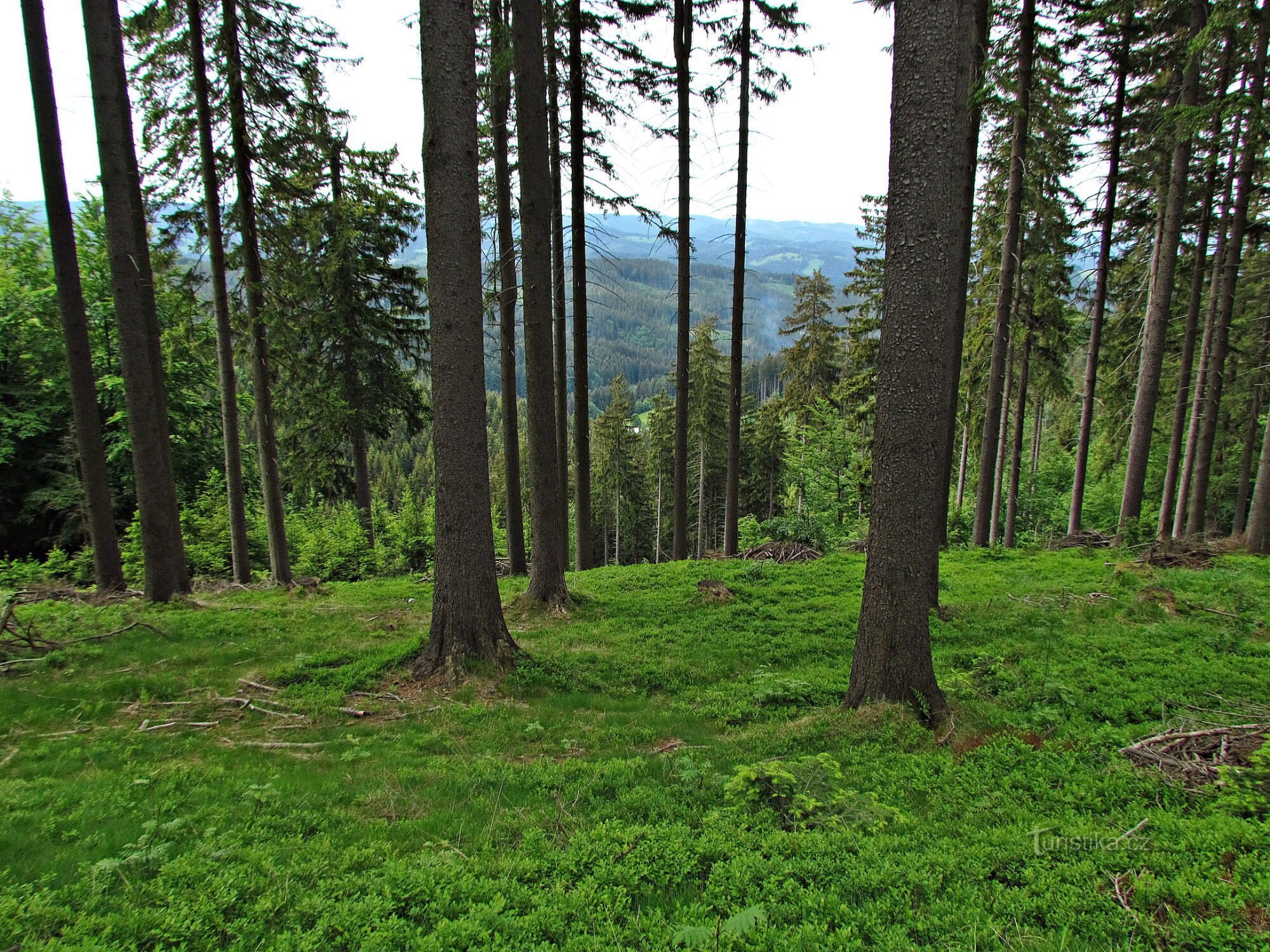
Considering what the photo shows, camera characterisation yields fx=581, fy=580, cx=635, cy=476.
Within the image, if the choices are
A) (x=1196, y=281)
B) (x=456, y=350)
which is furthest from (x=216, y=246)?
(x=1196, y=281)

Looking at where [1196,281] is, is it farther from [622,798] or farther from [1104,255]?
[622,798]

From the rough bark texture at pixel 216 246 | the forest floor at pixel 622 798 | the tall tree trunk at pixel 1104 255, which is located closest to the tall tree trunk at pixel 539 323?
the forest floor at pixel 622 798

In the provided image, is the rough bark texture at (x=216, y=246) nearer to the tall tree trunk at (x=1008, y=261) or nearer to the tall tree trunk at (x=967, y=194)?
the tall tree trunk at (x=967, y=194)

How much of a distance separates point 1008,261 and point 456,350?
40.5ft

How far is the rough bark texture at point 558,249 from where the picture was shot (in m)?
10.7

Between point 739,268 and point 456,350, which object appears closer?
point 456,350

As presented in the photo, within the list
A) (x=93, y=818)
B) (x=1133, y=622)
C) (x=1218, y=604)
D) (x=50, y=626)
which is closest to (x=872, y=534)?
(x=1133, y=622)

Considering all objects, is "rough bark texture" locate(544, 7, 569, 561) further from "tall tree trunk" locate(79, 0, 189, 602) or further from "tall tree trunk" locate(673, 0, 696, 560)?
"tall tree trunk" locate(79, 0, 189, 602)

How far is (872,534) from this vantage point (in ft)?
17.0

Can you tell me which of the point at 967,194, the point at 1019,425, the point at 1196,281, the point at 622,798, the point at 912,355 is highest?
the point at 967,194

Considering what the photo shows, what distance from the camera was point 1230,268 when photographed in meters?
14.3

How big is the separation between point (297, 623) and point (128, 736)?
3957 mm

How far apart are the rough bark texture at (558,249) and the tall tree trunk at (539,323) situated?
510 mm

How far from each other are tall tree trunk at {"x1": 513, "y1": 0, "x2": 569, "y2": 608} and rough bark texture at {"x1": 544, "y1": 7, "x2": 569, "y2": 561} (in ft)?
1.67
